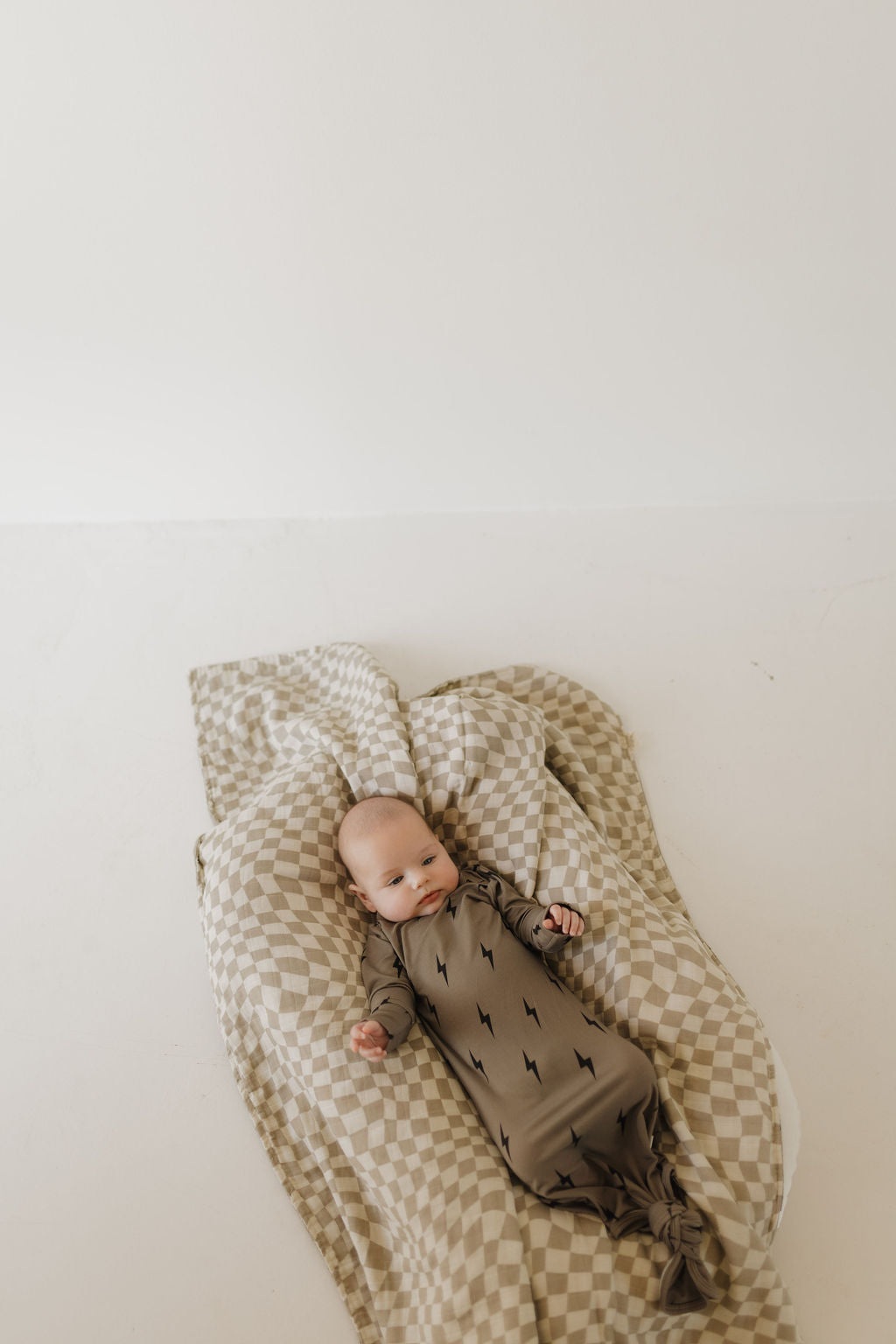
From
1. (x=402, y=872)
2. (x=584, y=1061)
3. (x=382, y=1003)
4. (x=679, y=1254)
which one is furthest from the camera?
(x=402, y=872)

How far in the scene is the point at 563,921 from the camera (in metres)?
1.35

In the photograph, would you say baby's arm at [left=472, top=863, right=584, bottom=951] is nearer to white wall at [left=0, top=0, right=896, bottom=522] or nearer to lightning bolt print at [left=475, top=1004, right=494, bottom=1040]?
lightning bolt print at [left=475, top=1004, right=494, bottom=1040]

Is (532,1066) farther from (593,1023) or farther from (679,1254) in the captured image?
(679,1254)

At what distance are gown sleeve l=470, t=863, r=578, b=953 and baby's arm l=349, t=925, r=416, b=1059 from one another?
0.59ft

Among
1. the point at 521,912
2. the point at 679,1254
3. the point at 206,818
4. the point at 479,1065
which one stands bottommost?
the point at 679,1254

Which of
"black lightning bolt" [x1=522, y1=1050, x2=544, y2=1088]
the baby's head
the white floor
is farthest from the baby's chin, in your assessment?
the white floor

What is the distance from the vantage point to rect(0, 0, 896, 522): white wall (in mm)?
1611

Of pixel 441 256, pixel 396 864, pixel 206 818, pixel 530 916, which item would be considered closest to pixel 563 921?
pixel 530 916

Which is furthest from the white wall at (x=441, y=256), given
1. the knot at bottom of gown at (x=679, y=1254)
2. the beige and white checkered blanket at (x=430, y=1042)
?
the knot at bottom of gown at (x=679, y=1254)

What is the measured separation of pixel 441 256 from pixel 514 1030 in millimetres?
1442

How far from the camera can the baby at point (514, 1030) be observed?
121cm

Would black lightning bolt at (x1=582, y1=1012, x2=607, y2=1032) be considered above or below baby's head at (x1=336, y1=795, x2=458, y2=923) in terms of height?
below

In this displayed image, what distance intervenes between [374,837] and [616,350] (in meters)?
1.19

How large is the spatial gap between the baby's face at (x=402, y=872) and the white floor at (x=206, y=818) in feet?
1.17
